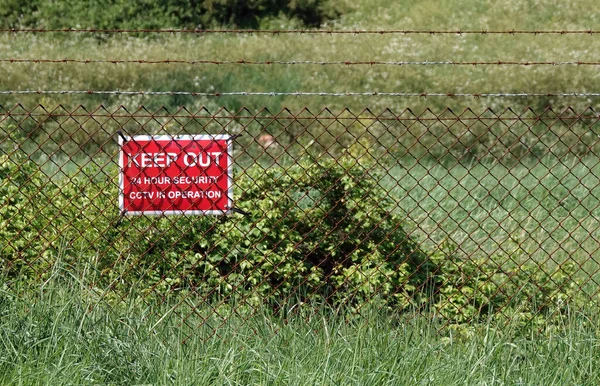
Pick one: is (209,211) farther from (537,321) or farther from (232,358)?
(537,321)

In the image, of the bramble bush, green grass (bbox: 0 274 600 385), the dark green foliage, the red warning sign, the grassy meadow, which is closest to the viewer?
green grass (bbox: 0 274 600 385)

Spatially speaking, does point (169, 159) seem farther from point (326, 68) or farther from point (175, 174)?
point (326, 68)

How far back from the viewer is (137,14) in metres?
18.8

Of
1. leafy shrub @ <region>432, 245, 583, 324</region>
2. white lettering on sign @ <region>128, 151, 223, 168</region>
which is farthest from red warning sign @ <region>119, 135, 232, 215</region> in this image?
leafy shrub @ <region>432, 245, 583, 324</region>

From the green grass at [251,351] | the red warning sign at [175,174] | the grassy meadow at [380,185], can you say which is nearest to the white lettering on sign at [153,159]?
the red warning sign at [175,174]

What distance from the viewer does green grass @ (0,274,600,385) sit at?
3330mm

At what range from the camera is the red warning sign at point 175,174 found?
4086 millimetres

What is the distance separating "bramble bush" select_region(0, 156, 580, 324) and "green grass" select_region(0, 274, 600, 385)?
725mm

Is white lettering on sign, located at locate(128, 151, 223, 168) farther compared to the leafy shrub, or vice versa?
the leafy shrub

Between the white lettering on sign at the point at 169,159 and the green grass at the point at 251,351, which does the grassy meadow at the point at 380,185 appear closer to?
the green grass at the point at 251,351

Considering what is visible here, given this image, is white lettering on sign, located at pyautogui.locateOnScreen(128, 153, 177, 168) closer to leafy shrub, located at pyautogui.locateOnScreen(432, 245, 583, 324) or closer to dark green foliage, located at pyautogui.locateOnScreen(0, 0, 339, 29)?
leafy shrub, located at pyautogui.locateOnScreen(432, 245, 583, 324)

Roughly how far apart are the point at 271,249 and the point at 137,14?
48.8ft

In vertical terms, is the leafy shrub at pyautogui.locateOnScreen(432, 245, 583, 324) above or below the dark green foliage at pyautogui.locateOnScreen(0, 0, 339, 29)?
below

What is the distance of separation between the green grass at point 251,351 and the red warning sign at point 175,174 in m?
0.52
